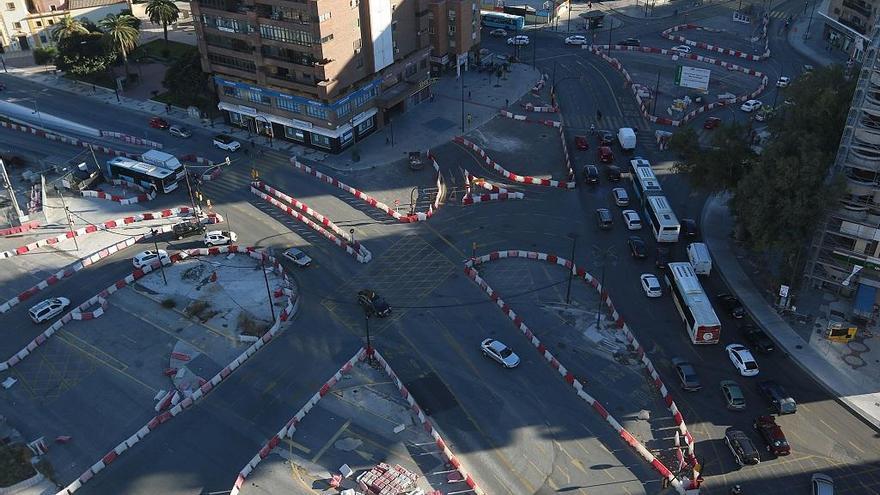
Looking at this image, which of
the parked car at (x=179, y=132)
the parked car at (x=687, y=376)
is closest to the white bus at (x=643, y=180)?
the parked car at (x=687, y=376)

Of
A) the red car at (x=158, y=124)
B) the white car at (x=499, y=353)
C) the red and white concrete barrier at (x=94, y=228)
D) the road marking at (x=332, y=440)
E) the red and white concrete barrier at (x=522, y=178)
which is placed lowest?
the road marking at (x=332, y=440)

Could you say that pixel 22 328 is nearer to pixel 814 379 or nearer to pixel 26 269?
pixel 26 269

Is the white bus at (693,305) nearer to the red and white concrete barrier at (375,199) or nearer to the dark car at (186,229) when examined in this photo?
the red and white concrete barrier at (375,199)

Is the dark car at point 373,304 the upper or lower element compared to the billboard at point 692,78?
lower

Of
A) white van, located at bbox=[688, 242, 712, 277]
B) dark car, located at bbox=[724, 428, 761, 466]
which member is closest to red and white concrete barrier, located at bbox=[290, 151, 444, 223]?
white van, located at bbox=[688, 242, 712, 277]

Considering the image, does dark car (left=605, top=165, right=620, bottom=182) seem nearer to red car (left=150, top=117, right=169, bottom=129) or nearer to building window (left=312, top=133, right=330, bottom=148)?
building window (left=312, top=133, right=330, bottom=148)

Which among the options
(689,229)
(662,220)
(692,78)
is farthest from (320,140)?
(692,78)

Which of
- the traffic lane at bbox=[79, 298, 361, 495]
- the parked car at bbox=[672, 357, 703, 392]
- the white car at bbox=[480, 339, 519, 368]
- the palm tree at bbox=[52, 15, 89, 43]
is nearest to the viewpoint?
the traffic lane at bbox=[79, 298, 361, 495]

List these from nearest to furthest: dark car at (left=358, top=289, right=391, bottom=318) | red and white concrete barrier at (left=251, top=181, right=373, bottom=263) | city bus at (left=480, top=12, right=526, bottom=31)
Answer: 1. dark car at (left=358, top=289, right=391, bottom=318)
2. red and white concrete barrier at (left=251, top=181, right=373, bottom=263)
3. city bus at (left=480, top=12, right=526, bottom=31)
